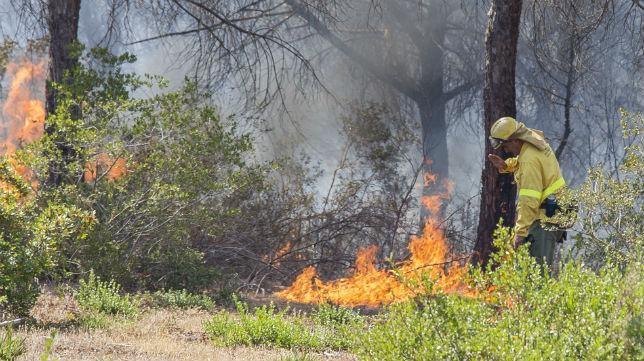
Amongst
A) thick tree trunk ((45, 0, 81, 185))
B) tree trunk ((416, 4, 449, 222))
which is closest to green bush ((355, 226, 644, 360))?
thick tree trunk ((45, 0, 81, 185))

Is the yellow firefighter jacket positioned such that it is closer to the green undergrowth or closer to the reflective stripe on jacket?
the reflective stripe on jacket

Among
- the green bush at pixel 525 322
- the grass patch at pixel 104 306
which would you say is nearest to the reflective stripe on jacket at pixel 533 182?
the green bush at pixel 525 322

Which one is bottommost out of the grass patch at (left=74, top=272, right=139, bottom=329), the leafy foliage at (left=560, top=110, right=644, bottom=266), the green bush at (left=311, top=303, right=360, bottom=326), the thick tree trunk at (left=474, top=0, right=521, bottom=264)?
the grass patch at (left=74, top=272, right=139, bottom=329)

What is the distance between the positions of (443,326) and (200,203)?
6189mm

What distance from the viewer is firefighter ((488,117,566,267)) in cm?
749

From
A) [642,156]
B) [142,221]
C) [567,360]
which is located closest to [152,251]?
[142,221]

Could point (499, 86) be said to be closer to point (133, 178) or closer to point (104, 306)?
point (133, 178)

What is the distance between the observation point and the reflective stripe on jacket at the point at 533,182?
24.5ft

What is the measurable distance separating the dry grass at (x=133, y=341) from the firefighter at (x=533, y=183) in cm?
204

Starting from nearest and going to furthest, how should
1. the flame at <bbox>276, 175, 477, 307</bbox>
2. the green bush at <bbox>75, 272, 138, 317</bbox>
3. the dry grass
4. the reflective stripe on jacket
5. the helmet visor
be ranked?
the dry grass
the reflective stripe on jacket
the green bush at <bbox>75, 272, 138, 317</bbox>
the helmet visor
the flame at <bbox>276, 175, 477, 307</bbox>

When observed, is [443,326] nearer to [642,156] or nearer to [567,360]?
[567,360]

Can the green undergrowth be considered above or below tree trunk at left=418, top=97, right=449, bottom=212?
below

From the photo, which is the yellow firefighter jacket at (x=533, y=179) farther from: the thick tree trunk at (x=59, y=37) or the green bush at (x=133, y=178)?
the thick tree trunk at (x=59, y=37)

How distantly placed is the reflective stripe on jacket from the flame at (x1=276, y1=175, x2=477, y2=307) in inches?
81.7
